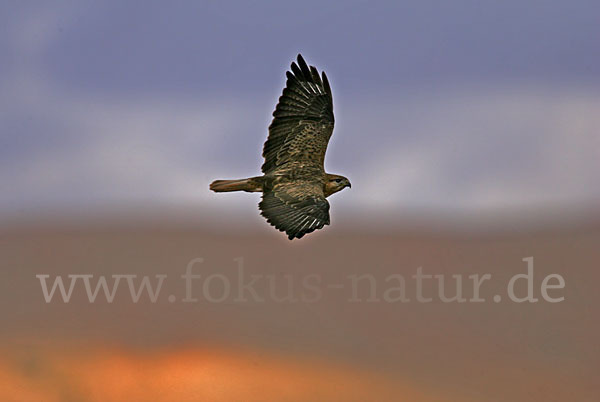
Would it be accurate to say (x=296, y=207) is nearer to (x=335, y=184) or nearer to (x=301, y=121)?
(x=335, y=184)

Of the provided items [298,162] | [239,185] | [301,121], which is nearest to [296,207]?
[239,185]

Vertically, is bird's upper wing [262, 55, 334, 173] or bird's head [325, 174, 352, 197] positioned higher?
bird's upper wing [262, 55, 334, 173]

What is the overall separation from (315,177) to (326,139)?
1.41m

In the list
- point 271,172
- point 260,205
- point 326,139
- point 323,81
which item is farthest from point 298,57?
point 260,205

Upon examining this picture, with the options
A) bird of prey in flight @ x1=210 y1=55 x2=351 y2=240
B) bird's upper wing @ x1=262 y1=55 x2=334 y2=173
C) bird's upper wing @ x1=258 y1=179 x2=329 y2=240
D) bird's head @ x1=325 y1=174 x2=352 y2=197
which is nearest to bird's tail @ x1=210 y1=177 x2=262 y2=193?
bird of prey in flight @ x1=210 y1=55 x2=351 y2=240

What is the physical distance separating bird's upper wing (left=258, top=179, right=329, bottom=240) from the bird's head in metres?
0.27

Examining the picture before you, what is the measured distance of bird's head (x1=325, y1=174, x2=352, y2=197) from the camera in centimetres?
1375

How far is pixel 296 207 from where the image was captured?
39.9ft

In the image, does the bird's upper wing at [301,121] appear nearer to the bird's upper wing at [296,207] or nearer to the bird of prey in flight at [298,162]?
the bird of prey in flight at [298,162]

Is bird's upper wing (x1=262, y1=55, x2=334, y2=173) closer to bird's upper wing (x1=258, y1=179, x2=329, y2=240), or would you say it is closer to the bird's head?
the bird's head

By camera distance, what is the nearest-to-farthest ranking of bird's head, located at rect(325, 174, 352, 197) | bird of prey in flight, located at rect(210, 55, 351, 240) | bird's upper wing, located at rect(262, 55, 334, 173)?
bird of prey in flight, located at rect(210, 55, 351, 240) → bird's head, located at rect(325, 174, 352, 197) → bird's upper wing, located at rect(262, 55, 334, 173)

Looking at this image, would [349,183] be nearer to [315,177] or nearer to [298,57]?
[315,177]

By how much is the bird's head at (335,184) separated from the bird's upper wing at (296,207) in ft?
0.88

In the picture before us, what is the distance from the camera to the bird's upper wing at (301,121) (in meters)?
14.4
